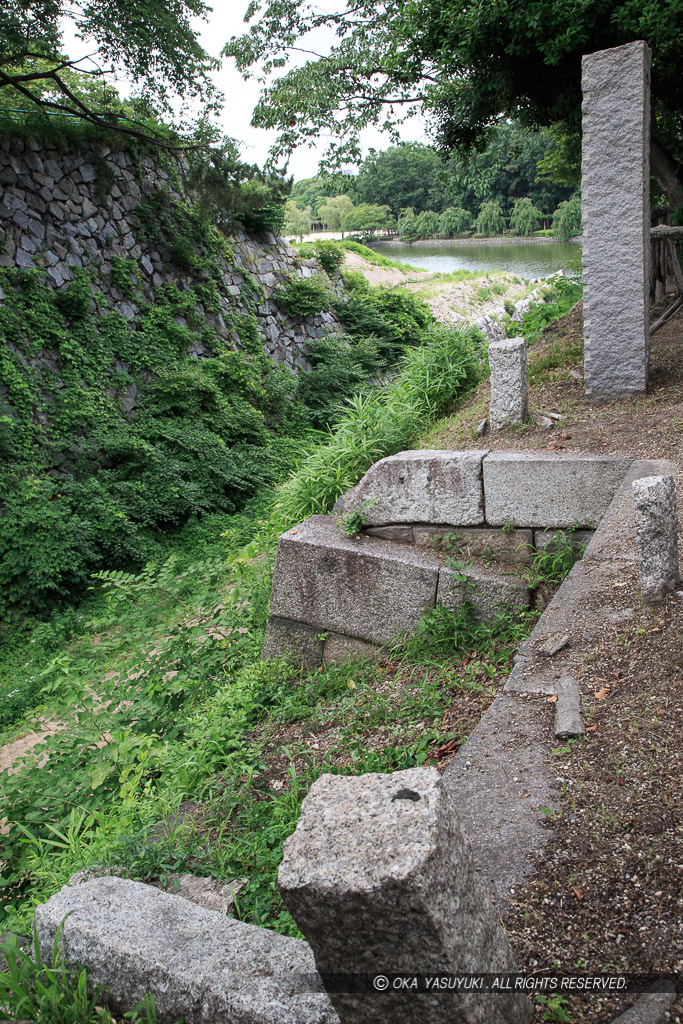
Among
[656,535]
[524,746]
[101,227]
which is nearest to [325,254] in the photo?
[101,227]

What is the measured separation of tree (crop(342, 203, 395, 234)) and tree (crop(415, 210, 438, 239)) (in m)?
1.47

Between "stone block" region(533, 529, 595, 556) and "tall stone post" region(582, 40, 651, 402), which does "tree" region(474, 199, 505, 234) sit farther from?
"stone block" region(533, 529, 595, 556)

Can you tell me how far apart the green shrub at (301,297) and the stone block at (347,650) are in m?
11.8

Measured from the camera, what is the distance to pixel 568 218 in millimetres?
26000

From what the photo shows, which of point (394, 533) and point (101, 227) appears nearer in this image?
point (394, 533)

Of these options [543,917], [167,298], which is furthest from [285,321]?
[543,917]

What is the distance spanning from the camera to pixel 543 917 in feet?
5.96

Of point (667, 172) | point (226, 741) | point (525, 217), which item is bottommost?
point (226, 741)

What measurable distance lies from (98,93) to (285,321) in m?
5.32

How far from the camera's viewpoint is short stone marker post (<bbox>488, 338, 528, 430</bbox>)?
507cm

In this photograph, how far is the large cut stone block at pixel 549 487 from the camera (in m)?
4.15

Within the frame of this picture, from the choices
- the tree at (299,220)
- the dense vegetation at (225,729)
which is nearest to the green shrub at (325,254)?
the tree at (299,220)

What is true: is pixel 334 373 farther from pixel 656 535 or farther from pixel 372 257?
pixel 656 535

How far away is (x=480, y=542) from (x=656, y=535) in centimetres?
164
